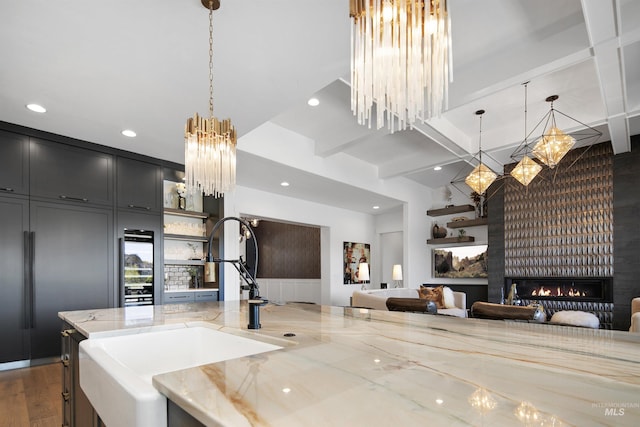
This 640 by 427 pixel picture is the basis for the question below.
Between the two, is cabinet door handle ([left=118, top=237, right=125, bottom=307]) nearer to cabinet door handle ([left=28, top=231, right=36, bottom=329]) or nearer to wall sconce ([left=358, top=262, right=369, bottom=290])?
cabinet door handle ([left=28, top=231, right=36, bottom=329])

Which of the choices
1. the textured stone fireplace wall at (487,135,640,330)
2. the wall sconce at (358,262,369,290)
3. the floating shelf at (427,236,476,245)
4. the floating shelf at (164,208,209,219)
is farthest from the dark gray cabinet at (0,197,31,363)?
the textured stone fireplace wall at (487,135,640,330)

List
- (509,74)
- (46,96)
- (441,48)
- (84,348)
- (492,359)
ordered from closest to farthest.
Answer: (492,359)
(84,348)
(441,48)
(46,96)
(509,74)

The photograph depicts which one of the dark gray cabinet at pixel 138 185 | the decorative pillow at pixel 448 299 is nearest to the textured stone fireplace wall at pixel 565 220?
the decorative pillow at pixel 448 299

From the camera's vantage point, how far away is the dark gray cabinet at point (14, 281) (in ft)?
12.1

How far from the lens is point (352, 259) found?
890 cm

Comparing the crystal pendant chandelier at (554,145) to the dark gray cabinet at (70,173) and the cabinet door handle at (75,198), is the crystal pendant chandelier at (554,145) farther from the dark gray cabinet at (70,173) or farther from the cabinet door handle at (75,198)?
the cabinet door handle at (75,198)

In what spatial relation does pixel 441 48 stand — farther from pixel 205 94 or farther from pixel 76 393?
pixel 205 94

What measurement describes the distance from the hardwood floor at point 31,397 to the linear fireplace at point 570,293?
700 centimetres

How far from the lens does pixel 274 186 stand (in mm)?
6535

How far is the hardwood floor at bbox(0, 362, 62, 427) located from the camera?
8.34ft

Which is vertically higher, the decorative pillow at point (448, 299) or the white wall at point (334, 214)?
the white wall at point (334, 214)

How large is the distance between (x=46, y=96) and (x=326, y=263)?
6.23m

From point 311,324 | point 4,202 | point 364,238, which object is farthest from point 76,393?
point 364,238

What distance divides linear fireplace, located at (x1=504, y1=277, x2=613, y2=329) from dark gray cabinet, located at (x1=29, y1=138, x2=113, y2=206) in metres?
6.99
